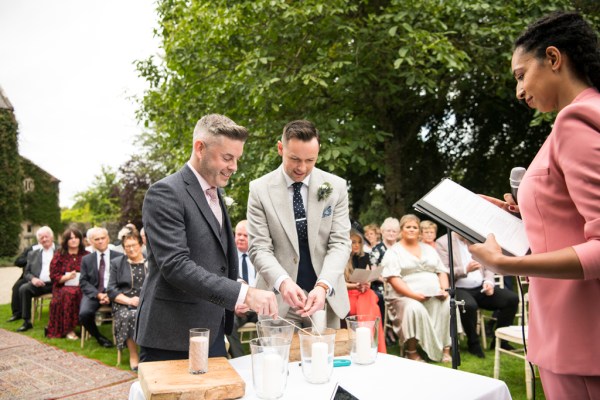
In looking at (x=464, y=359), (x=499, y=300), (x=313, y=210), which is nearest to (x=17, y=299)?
(x=464, y=359)

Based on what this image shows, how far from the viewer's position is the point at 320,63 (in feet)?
26.2

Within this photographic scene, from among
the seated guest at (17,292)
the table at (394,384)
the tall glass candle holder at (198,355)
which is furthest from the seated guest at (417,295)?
the seated guest at (17,292)

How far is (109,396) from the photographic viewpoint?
5.02m

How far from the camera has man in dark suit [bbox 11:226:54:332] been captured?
8.92 metres

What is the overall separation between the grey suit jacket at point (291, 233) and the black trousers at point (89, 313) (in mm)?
5091

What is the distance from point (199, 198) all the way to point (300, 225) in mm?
832

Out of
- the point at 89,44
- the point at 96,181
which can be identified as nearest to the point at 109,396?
the point at 89,44

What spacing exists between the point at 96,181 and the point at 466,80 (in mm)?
47212

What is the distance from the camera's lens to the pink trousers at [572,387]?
1346mm

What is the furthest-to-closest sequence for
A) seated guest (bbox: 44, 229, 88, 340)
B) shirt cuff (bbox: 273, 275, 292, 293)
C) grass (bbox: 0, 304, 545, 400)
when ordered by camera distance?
seated guest (bbox: 44, 229, 88, 340) → grass (bbox: 0, 304, 545, 400) → shirt cuff (bbox: 273, 275, 292, 293)

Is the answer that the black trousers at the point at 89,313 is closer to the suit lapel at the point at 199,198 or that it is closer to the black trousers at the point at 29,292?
the black trousers at the point at 29,292

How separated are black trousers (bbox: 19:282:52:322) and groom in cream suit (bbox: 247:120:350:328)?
7.48 meters

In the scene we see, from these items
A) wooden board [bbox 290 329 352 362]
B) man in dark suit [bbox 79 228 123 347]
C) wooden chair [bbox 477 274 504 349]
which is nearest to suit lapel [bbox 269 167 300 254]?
wooden board [bbox 290 329 352 362]

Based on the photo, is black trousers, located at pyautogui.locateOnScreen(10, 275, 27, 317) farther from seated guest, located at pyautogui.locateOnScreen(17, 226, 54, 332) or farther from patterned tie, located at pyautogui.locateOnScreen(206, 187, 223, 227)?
patterned tie, located at pyautogui.locateOnScreen(206, 187, 223, 227)
